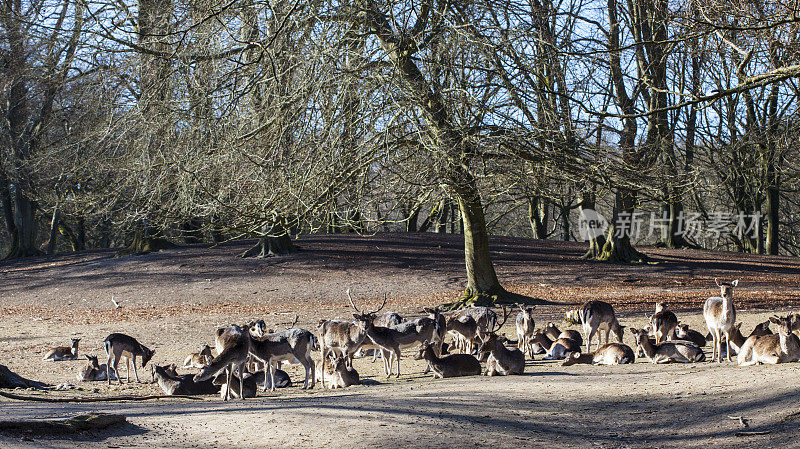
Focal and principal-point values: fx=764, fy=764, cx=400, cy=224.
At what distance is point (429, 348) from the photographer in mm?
9602

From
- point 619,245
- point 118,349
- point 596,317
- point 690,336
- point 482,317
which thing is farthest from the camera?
point 619,245

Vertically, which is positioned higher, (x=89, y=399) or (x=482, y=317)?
(x=482, y=317)

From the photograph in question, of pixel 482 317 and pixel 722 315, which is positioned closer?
pixel 722 315

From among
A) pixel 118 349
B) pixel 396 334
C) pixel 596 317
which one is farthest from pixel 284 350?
pixel 596 317

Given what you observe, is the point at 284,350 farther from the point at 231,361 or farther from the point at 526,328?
the point at 526,328

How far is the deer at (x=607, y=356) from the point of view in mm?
10086

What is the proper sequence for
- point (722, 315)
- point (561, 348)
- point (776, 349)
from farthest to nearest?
point (561, 348), point (722, 315), point (776, 349)

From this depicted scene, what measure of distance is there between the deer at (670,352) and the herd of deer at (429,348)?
13mm

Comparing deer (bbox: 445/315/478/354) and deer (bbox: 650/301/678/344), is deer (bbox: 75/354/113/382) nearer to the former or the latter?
deer (bbox: 445/315/478/354)

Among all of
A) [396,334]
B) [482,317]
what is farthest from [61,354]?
[482,317]

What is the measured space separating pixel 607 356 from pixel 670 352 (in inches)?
31.9

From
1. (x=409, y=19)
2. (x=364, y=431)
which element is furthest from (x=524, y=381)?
(x=409, y=19)

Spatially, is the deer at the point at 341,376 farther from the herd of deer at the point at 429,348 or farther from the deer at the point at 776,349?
the deer at the point at 776,349

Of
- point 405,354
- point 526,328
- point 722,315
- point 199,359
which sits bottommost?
point 405,354
